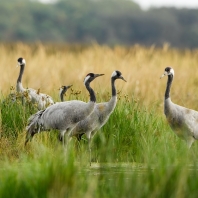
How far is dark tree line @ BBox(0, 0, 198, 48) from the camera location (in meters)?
58.8

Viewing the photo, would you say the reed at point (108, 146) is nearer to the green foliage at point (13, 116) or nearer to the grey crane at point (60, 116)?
the green foliage at point (13, 116)

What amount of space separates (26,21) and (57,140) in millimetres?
57731

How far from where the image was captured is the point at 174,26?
211ft

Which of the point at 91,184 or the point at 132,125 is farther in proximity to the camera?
the point at 132,125

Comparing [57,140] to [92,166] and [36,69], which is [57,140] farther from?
[36,69]

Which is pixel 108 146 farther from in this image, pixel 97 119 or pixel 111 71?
pixel 111 71

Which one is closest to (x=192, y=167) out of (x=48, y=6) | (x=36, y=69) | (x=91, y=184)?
(x=91, y=184)

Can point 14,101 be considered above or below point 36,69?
below

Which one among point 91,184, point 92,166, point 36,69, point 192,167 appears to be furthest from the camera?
point 36,69

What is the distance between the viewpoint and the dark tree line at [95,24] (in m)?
58.8

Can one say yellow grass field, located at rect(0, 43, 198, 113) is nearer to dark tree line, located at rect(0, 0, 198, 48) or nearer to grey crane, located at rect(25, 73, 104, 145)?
grey crane, located at rect(25, 73, 104, 145)

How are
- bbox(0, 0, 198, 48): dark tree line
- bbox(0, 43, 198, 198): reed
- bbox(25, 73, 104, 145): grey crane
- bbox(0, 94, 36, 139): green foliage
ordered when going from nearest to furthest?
bbox(0, 43, 198, 198): reed
bbox(25, 73, 104, 145): grey crane
bbox(0, 94, 36, 139): green foliage
bbox(0, 0, 198, 48): dark tree line

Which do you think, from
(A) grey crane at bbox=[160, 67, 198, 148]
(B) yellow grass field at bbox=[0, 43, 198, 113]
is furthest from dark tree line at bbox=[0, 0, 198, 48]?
(A) grey crane at bbox=[160, 67, 198, 148]

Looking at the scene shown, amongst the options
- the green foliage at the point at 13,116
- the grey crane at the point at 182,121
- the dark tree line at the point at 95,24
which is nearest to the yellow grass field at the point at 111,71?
the green foliage at the point at 13,116
